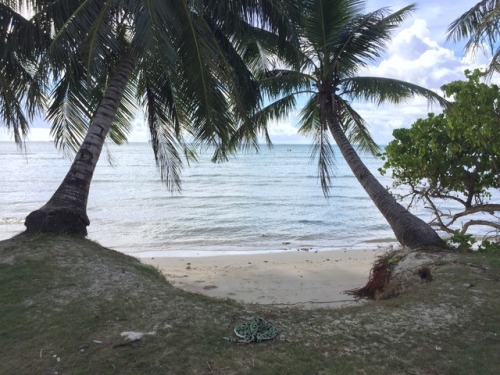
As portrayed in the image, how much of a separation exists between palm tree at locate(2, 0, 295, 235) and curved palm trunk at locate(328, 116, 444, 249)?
2.35 metres

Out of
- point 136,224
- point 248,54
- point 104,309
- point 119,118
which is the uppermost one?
point 248,54

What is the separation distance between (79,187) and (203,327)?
369cm

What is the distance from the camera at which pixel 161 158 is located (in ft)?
31.5

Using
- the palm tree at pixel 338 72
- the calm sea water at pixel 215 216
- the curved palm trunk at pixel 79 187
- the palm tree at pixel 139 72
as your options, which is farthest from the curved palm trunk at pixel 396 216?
the curved palm trunk at pixel 79 187

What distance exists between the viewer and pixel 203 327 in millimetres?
4145

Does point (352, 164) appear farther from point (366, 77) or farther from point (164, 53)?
point (164, 53)

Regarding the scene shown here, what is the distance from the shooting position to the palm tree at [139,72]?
222 inches

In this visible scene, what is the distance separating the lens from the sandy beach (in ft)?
26.5

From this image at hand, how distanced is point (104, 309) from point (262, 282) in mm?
5127

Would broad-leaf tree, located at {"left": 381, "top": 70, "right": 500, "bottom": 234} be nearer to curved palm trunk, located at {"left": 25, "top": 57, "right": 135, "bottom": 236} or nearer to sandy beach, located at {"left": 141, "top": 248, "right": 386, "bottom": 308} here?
sandy beach, located at {"left": 141, "top": 248, "right": 386, "bottom": 308}

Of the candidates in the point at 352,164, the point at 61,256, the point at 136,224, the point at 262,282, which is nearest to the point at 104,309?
the point at 61,256

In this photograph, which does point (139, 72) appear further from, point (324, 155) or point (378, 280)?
point (378, 280)

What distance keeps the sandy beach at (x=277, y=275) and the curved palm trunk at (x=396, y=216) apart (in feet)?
4.65

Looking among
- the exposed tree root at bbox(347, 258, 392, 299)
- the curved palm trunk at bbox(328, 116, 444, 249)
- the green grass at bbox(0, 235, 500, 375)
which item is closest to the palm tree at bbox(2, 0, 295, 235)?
the green grass at bbox(0, 235, 500, 375)
